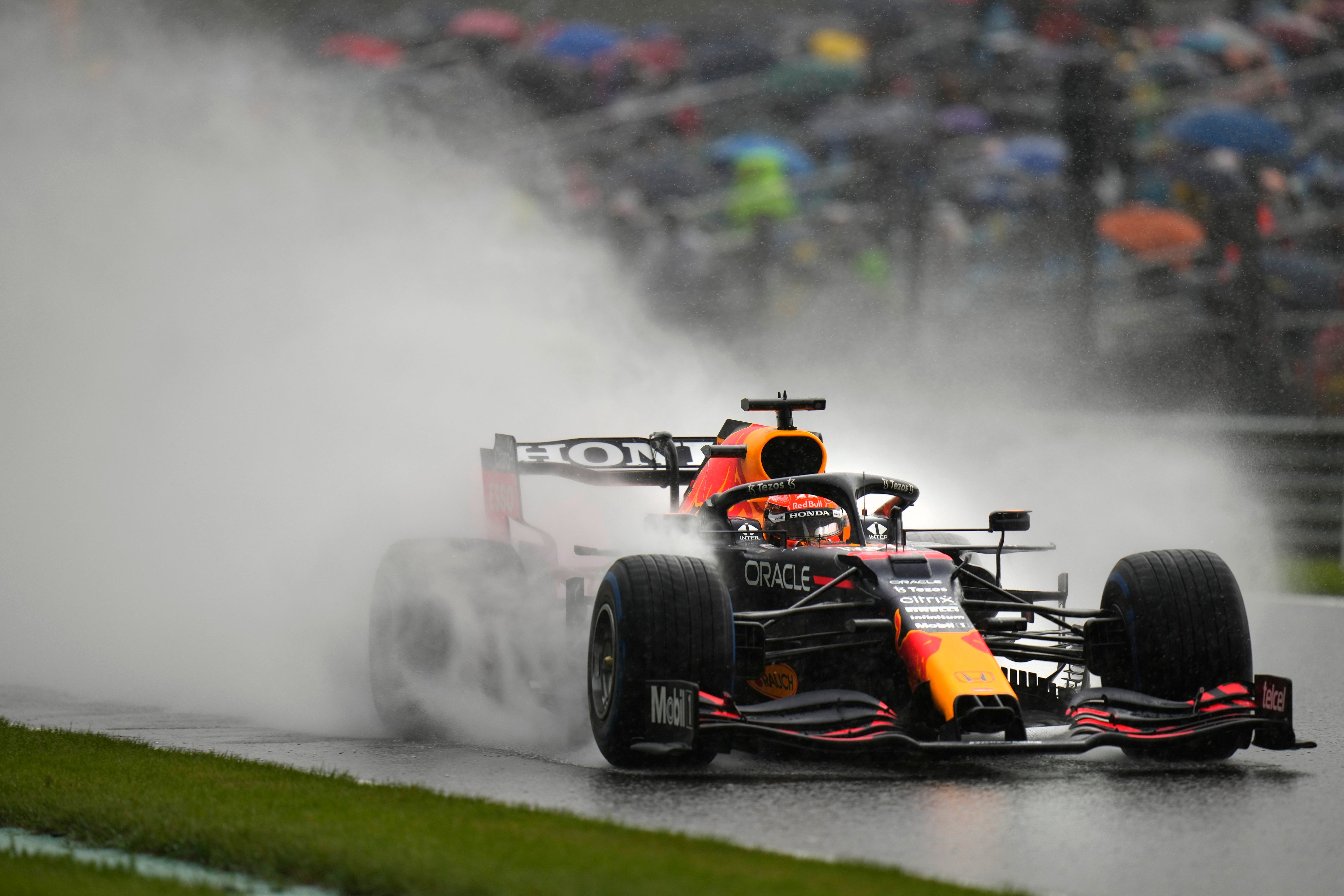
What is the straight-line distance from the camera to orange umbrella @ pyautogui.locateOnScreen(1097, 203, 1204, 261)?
19297 mm

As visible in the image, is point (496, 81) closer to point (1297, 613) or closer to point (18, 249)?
Answer: point (18, 249)

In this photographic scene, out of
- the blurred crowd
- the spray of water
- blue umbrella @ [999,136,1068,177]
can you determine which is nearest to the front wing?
the spray of water

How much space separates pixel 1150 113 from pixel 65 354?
517 inches

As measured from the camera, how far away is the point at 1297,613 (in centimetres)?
1320

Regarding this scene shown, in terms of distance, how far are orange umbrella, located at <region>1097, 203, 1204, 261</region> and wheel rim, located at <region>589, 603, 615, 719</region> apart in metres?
13.9

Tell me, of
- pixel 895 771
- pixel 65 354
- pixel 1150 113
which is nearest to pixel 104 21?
pixel 65 354

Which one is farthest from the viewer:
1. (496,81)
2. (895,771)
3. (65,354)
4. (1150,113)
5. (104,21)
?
(496,81)

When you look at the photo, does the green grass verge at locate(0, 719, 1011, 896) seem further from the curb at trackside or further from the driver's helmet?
the driver's helmet

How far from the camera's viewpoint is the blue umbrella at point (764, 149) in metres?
23.8

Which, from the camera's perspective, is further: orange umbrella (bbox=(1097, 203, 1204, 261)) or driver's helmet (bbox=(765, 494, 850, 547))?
orange umbrella (bbox=(1097, 203, 1204, 261))

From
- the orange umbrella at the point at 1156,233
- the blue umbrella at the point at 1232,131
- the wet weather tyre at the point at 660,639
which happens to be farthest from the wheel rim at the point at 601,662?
the blue umbrella at the point at 1232,131

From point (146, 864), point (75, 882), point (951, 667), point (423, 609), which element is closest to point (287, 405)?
point (423, 609)

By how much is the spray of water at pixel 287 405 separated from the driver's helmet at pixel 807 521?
148 centimetres

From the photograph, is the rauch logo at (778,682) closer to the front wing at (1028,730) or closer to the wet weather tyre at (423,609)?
the front wing at (1028,730)
